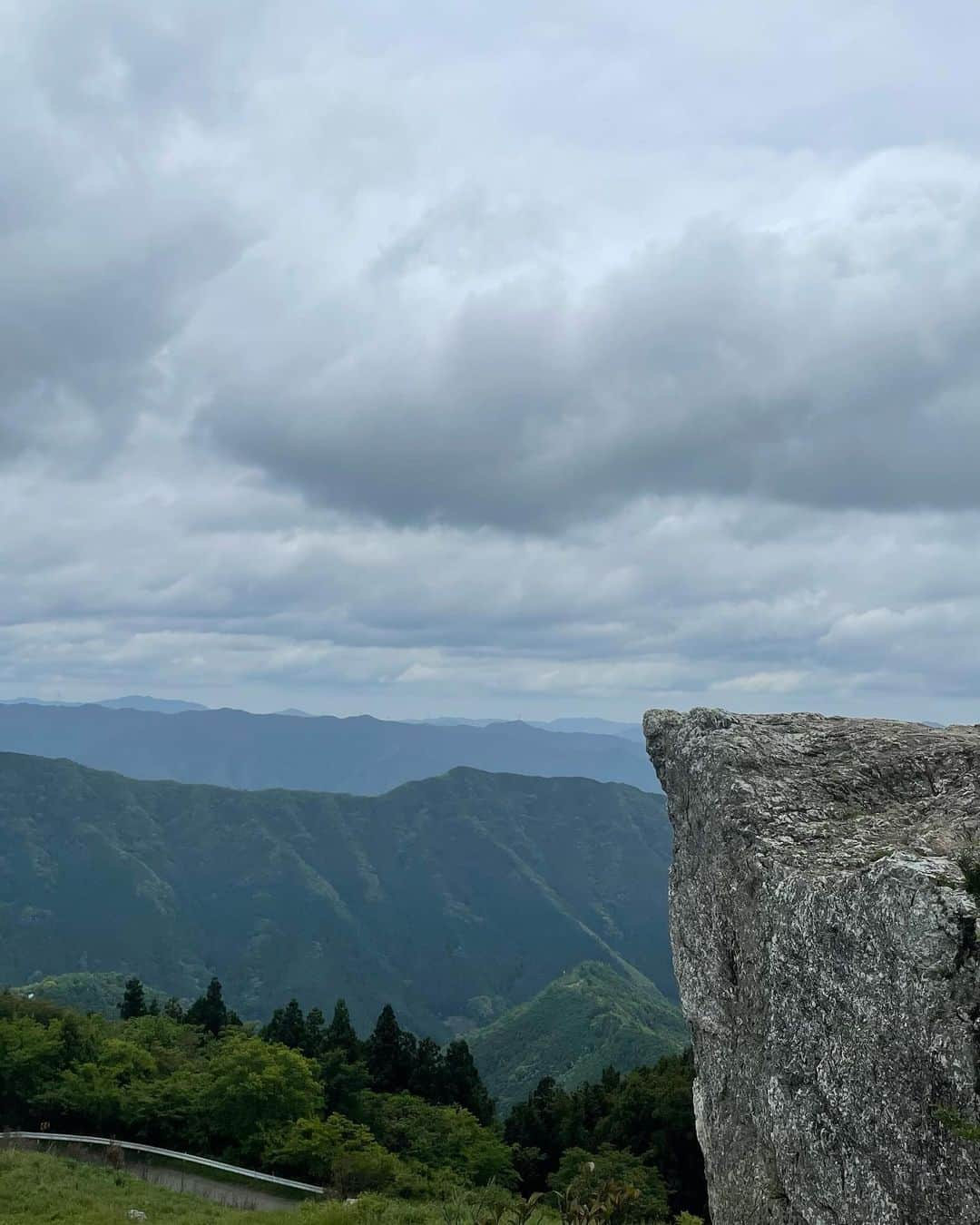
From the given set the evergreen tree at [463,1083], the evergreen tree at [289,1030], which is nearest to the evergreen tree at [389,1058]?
the evergreen tree at [463,1083]

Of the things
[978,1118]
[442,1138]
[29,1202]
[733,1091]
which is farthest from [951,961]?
[442,1138]

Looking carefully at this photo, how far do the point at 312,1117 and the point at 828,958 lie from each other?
117 ft

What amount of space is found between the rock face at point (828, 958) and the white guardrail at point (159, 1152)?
91.8 ft

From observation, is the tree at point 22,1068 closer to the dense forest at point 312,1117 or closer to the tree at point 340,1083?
the dense forest at point 312,1117

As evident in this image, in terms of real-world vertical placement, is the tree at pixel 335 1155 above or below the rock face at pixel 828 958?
below

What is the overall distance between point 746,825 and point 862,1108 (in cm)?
449

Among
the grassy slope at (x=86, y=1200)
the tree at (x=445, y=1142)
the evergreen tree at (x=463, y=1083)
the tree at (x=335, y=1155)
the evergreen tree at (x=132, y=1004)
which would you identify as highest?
the grassy slope at (x=86, y=1200)

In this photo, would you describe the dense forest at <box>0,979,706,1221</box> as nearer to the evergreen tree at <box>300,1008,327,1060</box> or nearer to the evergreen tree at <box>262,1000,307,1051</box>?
the evergreen tree at <box>300,1008,327,1060</box>

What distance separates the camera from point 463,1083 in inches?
2677

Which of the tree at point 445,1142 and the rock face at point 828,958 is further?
the tree at point 445,1142

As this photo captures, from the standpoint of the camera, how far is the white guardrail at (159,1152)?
38.8 meters

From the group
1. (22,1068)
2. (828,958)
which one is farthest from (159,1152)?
(828,958)

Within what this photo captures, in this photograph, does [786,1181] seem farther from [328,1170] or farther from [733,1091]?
[328,1170]

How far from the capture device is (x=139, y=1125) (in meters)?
44.1
